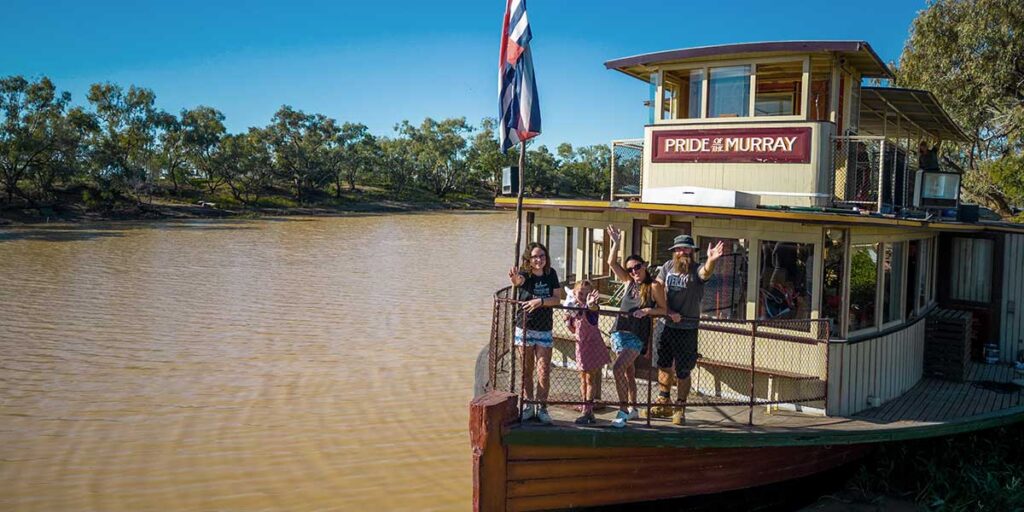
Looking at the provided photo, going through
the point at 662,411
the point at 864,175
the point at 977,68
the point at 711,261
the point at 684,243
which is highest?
the point at 977,68

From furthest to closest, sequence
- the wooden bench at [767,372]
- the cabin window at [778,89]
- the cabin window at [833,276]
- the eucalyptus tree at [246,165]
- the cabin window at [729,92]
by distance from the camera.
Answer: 1. the eucalyptus tree at [246,165]
2. the cabin window at [778,89]
3. the cabin window at [729,92]
4. the cabin window at [833,276]
5. the wooden bench at [767,372]

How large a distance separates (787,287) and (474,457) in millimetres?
3724

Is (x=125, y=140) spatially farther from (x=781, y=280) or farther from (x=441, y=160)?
(x=781, y=280)

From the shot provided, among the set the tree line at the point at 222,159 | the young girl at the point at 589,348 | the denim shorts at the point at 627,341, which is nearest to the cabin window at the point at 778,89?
the denim shorts at the point at 627,341

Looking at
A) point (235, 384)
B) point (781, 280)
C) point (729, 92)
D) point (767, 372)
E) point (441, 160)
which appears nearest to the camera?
point (767, 372)

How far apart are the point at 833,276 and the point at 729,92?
2.48 metres

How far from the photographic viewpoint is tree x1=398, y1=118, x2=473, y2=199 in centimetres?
7656

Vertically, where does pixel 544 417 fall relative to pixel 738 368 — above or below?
below

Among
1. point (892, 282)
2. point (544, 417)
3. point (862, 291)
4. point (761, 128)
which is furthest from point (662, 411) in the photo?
point (761, 128)

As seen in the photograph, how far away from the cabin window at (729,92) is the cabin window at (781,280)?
5.84 ft

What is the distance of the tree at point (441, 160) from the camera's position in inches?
3014

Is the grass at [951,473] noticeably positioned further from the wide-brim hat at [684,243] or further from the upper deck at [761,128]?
the wide-brim hat at [684,243]

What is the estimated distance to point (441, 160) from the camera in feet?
252

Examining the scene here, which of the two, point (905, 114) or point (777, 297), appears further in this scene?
point (905, 114)
